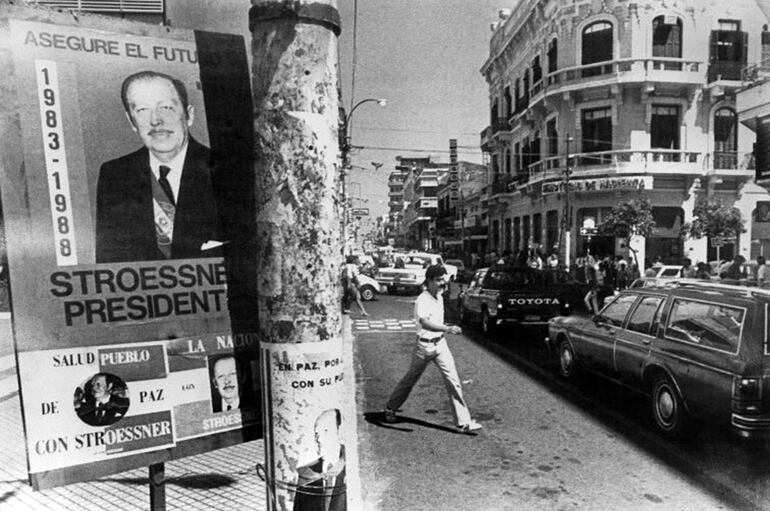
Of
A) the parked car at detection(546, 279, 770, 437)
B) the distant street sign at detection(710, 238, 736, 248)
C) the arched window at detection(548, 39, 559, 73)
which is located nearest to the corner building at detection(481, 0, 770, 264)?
the arched window at detection(548, 39, 559, 73)

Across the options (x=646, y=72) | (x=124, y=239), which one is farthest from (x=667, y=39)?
(x=124, y=239)

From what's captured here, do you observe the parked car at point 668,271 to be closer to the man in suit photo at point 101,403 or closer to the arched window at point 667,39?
the arched window at point 667,39

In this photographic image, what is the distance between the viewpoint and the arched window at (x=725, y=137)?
27.1 meters

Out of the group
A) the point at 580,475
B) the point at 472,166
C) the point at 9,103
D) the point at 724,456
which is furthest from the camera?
the point at 472,166

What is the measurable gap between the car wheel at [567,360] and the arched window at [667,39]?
76.6 feet

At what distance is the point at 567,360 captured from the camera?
8.36 m

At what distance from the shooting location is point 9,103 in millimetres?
1532

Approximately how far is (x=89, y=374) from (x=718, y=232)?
2764 centimetres

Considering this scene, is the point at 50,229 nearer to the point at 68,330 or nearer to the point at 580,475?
the point at 68,330

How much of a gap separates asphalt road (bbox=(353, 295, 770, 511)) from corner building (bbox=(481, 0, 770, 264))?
70.3ft

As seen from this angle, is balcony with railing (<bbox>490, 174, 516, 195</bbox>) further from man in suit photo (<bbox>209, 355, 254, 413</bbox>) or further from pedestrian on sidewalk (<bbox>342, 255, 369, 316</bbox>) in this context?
man in suit photo (<bbox>209, 355, 254, 413</bbox>)

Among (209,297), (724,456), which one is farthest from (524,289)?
(209,297)

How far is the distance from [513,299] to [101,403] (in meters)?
11.1

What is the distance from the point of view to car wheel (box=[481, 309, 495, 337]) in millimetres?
12523
